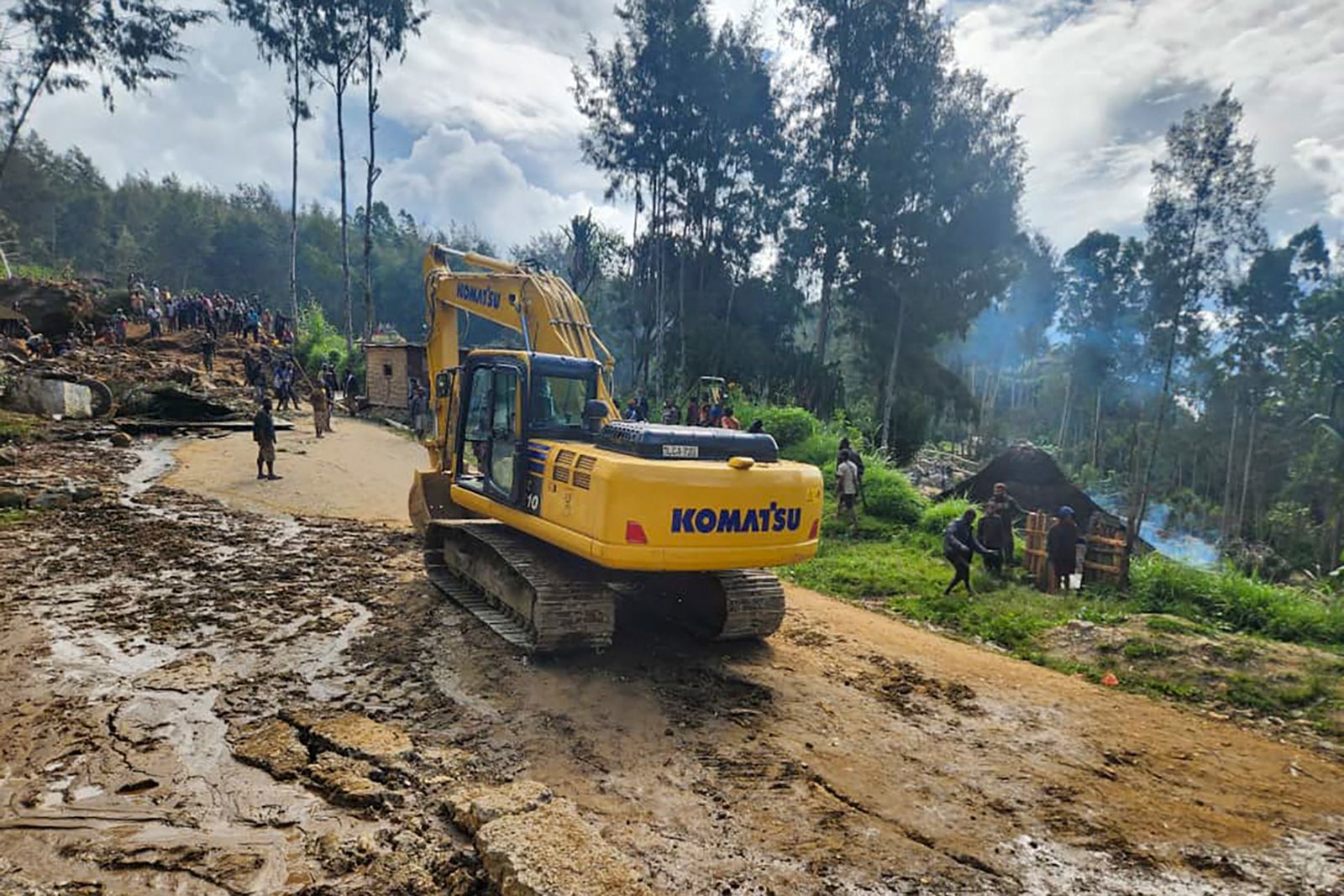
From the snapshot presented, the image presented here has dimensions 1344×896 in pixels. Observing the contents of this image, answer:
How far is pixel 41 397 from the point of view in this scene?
14461mm

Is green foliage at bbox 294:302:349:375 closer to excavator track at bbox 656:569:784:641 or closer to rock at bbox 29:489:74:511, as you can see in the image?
rock at bbox 29:489:74:511

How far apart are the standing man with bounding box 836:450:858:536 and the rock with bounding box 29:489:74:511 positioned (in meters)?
11.1

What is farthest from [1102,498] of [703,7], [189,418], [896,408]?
[189,418]

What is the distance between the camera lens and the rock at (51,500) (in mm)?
9195

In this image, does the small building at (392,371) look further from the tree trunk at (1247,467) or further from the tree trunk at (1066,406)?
the tree trunk at (1066,406)

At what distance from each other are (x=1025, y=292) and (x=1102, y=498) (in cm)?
2411

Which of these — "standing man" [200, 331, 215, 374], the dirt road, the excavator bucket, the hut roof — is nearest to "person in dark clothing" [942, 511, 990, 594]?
the dirt road

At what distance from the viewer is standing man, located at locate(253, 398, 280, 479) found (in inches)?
467

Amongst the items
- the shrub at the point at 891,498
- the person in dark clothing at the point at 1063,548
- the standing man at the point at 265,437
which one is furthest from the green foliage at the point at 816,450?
the standing man at the point at 265,437

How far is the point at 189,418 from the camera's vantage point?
16328 mm

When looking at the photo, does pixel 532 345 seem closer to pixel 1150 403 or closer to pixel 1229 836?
pixel 1229 836

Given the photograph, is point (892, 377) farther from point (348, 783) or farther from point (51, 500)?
point (348, 783)

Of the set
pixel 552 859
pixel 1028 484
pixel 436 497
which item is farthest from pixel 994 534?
pixel 552 859

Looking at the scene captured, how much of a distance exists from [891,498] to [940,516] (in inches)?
39.0
